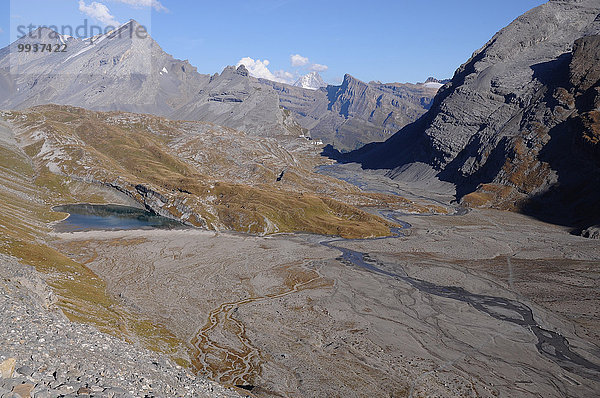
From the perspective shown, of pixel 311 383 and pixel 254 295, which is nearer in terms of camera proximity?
pixel 311 383

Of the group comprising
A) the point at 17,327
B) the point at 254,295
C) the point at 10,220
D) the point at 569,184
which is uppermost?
the point at 569,184

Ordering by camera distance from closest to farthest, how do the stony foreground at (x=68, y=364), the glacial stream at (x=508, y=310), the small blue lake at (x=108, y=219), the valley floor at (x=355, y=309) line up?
1. the stony foreground at (x=68, y=364)
2. the valley floor at (x=355, y=309)
3. the glacial stream at (x=508, y=310)
4. the small blue lake at (x=108, y=219)

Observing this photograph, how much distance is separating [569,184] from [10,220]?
229 meters

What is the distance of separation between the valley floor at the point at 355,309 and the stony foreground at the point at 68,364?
1332cm

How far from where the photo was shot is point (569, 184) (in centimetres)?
18788

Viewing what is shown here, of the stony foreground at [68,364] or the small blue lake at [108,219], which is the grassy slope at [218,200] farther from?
the stony foreground at [68,364]

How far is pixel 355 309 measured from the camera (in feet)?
219

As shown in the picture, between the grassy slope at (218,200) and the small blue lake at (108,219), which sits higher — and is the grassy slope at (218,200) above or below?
above

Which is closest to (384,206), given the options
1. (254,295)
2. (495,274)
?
(495,274)

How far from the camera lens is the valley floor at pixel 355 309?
45.8 m

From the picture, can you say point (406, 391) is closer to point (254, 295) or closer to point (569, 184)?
point (254, 295)

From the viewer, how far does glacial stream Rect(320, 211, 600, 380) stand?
170ft

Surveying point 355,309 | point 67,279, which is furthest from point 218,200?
point 355,309

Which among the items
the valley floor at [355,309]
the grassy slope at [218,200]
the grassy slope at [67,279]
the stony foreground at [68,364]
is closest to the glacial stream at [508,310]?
the valley floor at [355,309]
